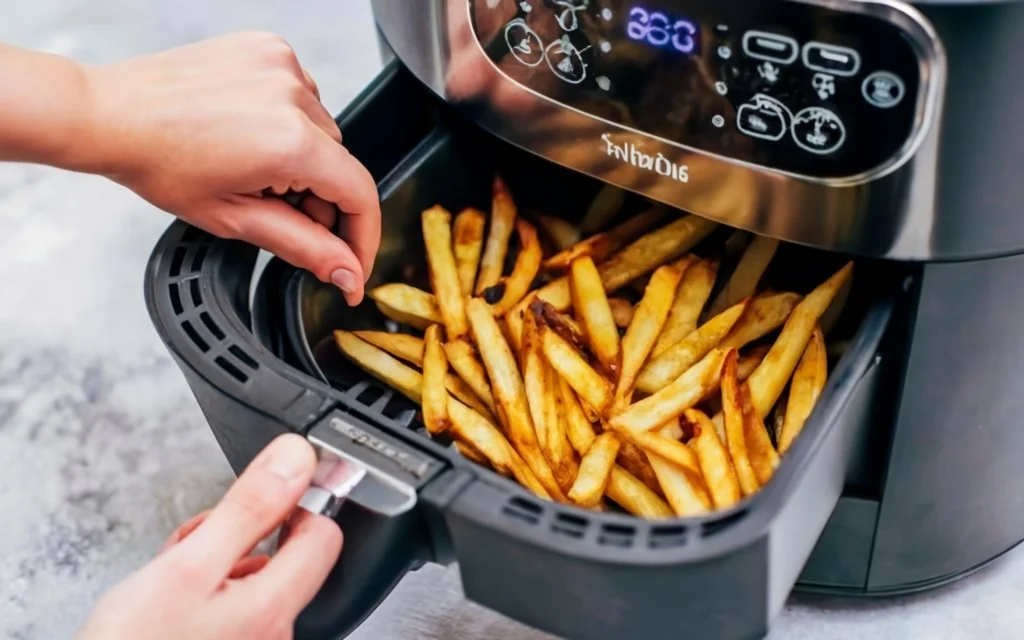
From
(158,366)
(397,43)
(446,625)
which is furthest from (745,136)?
(158,366)

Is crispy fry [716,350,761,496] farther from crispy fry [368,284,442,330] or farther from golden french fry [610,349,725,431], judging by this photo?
crispy fry [368,284,442,330]

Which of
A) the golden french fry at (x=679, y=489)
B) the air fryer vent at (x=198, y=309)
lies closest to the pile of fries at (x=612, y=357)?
the golden french fry at (x=679, y=489)

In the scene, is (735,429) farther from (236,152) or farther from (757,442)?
(236,152)

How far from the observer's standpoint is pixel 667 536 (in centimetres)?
53

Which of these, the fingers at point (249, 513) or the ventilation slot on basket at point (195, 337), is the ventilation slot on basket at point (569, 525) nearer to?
the fingers at point (249, 513)

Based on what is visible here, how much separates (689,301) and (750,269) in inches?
1.9

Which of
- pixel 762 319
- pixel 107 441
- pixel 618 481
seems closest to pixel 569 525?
pixel 618 481

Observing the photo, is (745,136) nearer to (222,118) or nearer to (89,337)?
(222,118)

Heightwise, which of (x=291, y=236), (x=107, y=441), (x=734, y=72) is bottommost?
(x=107, y=441)

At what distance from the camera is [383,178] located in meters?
0.82

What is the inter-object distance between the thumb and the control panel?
17cm

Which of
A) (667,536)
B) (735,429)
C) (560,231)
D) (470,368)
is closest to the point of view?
(667,536)

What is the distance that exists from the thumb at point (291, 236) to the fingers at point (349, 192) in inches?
0.7

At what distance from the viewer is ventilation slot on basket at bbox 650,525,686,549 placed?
526mm
